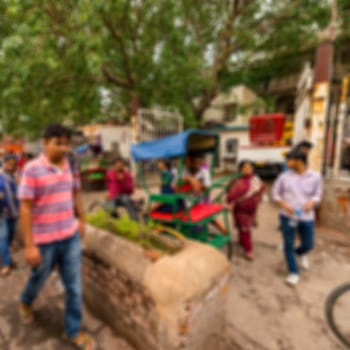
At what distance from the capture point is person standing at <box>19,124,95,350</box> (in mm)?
1732

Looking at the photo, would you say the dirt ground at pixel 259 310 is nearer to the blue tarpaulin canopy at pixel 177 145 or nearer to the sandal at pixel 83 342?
the sandal at pixel 83 342

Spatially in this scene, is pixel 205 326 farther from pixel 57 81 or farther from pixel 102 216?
pixel 57 81

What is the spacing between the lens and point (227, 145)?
1611 centimetres

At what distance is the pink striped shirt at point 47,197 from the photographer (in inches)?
67.9

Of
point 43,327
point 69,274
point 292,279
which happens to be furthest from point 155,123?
point 43,327

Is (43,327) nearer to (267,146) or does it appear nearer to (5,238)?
(5,238)

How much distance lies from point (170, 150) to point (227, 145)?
1349cm

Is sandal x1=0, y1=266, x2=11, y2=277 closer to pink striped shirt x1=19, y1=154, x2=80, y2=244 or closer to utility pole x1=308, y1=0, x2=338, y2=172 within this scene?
pink striped shirt x1=19, y1=154, x2=80, y2=244

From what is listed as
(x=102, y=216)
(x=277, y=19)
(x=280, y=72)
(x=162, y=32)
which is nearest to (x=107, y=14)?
(x=162, y=32)

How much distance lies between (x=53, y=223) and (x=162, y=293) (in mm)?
1099

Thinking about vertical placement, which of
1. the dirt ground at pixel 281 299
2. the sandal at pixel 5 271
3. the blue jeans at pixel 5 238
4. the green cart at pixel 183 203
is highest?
the green cart at pixel 183 203

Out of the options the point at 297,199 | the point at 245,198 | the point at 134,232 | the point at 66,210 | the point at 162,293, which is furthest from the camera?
the point at 245,198

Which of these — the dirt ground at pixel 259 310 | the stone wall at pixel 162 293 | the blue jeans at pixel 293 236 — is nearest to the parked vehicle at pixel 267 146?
the dirt ground at pixel 259 310

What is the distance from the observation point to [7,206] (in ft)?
10.6
